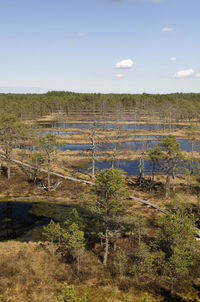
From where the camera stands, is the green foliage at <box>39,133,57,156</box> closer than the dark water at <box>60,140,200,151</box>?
Yes

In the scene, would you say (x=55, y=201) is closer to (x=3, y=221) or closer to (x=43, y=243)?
(x=3, y=221)

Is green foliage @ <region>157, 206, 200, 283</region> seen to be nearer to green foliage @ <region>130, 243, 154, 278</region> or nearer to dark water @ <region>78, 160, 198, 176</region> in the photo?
green foliage @ <region>130, 243, 154, 278</region>

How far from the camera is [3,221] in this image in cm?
3675

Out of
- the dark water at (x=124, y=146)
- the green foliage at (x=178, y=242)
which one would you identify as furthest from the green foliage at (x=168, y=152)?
the dark water at (x=124, y=146)

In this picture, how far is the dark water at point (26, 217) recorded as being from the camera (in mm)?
33000

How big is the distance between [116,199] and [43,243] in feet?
44.6

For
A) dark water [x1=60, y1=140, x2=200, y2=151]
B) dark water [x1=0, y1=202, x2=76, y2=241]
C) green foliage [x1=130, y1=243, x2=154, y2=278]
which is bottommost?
dark water [x1=0, y1=202, x2=76, y2=241]

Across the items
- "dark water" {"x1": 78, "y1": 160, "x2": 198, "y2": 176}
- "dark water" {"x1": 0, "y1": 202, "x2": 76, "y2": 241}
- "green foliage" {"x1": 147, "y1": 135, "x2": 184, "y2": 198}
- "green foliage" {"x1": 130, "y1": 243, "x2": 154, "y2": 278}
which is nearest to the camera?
"green foliage" {"x1": 130, "y1": 243, "x2": 154, "y2": 278}

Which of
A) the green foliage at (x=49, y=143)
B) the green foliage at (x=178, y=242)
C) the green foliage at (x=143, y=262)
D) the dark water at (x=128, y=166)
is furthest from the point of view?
the dark water at (x=128, y=166)

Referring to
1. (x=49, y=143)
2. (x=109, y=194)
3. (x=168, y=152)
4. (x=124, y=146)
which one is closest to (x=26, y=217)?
(x=49, y=143)

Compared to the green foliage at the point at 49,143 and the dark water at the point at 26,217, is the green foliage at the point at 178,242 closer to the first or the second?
the dark water at the point at 26,217

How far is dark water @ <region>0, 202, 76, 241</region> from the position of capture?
33.0 meters

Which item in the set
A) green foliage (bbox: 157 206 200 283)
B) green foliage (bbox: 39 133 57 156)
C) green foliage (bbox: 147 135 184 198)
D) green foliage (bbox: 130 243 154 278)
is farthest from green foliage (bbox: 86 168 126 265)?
green foliage (bbox: 39 133 57 156)

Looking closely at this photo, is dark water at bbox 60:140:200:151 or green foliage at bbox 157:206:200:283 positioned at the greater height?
dark water at bbox 60:140:200:151
